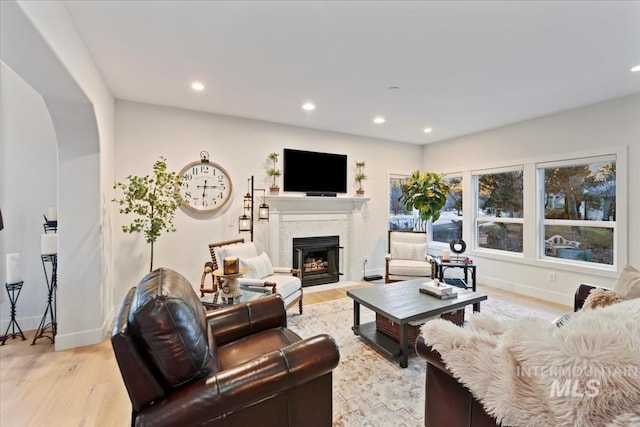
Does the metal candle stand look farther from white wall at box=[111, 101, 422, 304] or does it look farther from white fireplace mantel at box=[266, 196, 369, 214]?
white fireplace mantel at box=[266, 196, 369, 214]

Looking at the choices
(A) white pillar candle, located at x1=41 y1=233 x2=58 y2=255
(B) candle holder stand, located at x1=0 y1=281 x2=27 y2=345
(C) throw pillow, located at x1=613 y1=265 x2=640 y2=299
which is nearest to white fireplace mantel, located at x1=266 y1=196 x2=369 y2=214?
(A) white pillar candle, located at x1=41 y1=233 x2=58 y2=255

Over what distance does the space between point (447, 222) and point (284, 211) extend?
3.32 metres

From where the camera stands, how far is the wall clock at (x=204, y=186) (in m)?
3.82

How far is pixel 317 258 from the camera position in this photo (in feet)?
16.0

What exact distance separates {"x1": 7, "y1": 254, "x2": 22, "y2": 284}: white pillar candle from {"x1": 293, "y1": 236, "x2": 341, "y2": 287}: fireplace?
3108 millimetres

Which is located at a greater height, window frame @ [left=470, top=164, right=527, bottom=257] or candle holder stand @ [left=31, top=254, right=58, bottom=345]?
window frame @ [left=470, top=164, right=527, bottom=257]

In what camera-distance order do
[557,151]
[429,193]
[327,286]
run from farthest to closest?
[429,193] → [327,286] → [557,151]

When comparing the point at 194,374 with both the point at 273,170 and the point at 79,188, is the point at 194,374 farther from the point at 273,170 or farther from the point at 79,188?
the point at 273,170

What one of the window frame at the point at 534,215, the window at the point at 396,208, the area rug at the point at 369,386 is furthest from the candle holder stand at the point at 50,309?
the window frame at the point at 534,215

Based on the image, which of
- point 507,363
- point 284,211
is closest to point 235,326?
point 507,363

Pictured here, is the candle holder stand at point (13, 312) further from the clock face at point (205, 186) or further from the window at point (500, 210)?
the window at point (500, 210)

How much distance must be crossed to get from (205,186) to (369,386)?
3157 millimetres

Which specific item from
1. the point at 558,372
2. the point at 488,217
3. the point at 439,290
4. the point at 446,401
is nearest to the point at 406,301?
the point at 439,290

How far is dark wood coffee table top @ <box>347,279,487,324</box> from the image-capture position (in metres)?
2.39
